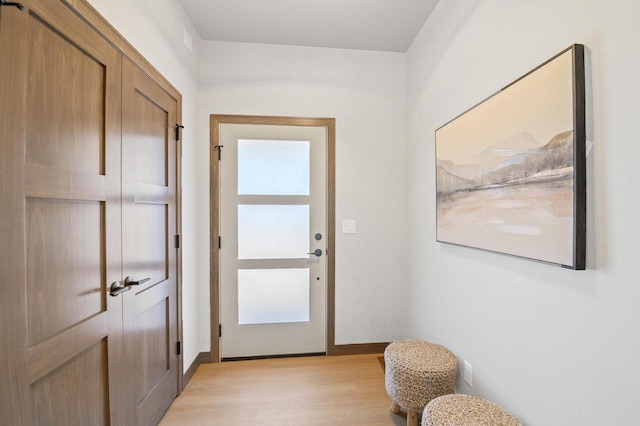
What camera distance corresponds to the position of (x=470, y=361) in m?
1.73

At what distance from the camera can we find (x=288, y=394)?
2.14 m

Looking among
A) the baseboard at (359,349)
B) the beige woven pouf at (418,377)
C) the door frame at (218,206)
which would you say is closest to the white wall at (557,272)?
the beige woven pouf at (418,377)

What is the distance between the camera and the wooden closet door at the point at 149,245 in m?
1.53

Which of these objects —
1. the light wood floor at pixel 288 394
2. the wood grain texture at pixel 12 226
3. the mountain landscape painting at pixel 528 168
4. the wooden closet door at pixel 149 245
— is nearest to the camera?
the wood grain texture at pixel 12 226

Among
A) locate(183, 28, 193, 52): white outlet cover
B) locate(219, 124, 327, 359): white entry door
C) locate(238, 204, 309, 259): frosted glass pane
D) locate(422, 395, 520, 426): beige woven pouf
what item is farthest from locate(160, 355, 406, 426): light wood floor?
locate(183, 28, 193, 52): white outlet cover

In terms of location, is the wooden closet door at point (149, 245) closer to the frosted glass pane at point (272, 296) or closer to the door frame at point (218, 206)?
Result: the door frame at point (218, 206)

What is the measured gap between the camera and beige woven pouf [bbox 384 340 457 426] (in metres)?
1.65

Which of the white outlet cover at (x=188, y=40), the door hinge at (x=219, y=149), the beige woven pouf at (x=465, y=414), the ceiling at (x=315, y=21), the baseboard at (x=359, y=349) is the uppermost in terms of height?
the ceiling at (x=315, y=21)

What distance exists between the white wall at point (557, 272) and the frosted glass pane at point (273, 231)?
4.04 feet

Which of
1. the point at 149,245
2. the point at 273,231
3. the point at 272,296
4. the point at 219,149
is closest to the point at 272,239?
the point at 273,231

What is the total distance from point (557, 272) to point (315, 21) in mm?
2354

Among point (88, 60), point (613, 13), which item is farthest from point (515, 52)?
point (88, 60)

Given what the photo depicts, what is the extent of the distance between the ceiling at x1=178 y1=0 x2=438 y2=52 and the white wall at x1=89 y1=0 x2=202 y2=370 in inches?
9.5

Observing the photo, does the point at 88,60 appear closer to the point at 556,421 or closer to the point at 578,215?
the point at 578,215
